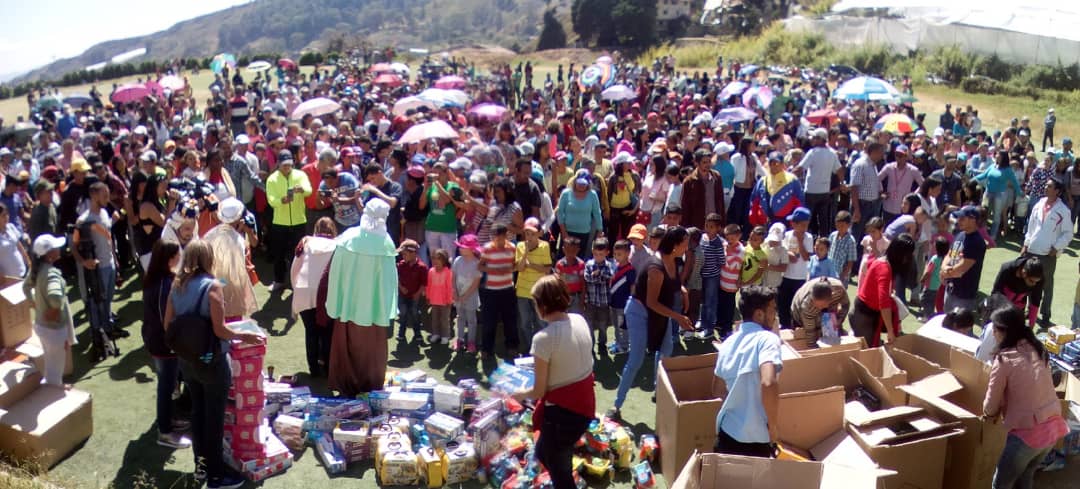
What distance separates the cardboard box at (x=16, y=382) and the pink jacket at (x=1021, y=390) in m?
6.31

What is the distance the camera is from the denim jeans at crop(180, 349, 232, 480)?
498 cm

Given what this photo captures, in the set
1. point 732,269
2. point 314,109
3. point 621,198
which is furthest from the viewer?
point 314,109

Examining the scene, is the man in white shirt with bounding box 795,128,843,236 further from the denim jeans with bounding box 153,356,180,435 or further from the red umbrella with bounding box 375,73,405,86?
the red umbrella with bounding box 375,73,405,86

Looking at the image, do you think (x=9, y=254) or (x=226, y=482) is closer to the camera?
(x=226, y=482)

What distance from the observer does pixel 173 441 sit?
5.74m

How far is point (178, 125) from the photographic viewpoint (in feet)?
60.7

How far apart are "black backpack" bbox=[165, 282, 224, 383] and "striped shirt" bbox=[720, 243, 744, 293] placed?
487cm

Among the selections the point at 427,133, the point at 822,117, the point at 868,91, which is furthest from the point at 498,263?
the point at 822,117

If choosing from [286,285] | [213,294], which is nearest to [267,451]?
[213,294]

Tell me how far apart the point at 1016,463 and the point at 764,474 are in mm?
1941

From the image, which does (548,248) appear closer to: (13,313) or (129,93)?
(13,313)

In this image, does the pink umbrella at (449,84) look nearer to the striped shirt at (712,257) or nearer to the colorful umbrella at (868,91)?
the colorful umbrella at (868,91)

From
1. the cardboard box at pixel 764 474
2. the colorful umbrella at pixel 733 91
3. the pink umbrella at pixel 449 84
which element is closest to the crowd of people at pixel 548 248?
the cardboard box at pixel 764 474

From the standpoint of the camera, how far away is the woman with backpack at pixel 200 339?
15.8 feet
